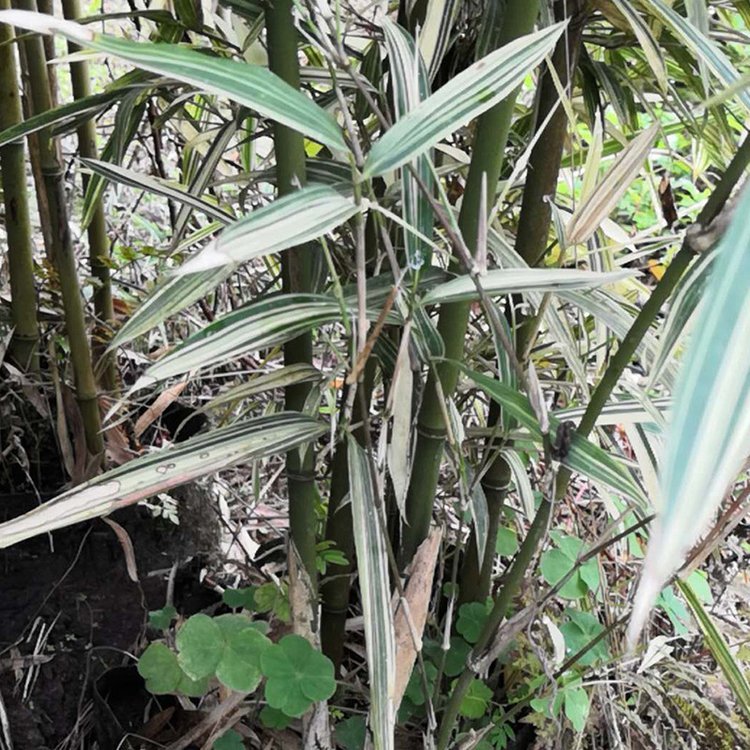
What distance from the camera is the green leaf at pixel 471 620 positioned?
2.46 feet

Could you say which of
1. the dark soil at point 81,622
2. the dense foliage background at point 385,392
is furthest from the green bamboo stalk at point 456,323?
the dark soil at point 81,622

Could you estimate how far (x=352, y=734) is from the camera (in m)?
0.73

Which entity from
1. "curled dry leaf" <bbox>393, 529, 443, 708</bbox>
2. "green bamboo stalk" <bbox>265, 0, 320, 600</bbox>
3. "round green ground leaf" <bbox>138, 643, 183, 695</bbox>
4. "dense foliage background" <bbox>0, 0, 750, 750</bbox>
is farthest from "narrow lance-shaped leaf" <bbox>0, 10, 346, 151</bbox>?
"round green ground leaf" <bbox>138, 643, 183, 695</bbox>

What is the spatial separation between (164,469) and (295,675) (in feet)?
0.76

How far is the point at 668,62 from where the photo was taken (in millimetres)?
786

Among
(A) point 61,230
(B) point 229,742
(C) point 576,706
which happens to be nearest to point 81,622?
(B) point 229,742

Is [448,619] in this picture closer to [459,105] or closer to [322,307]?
[322,307]

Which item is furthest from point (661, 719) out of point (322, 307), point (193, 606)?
point (322, 307)

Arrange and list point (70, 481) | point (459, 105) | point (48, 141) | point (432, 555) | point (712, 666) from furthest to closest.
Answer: point (712, 666) → point (70, 481) → point (48, 141) → point (432, 555) → point (459, 105)

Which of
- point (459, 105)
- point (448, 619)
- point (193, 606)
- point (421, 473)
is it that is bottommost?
point (193, 606)

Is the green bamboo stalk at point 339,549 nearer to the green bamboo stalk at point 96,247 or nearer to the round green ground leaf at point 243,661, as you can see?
the round green ground leaf at point 243,661

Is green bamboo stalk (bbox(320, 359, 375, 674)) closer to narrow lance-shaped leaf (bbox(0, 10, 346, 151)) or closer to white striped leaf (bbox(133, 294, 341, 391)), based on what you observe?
white striped leaf (bbox(133, 294, 341, 391))

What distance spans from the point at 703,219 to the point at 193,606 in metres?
0.69

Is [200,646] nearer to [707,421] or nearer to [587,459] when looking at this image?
[587,459]
